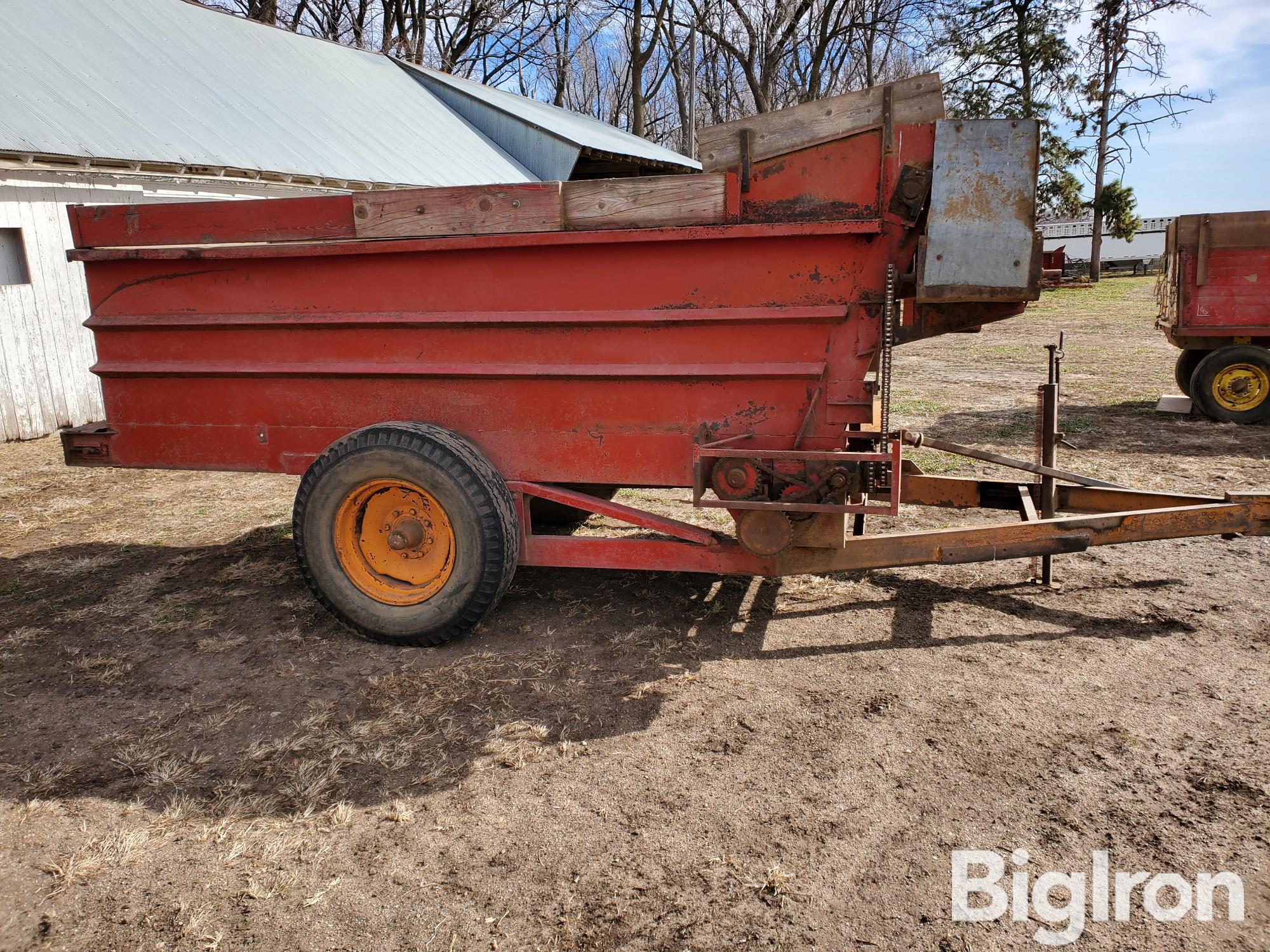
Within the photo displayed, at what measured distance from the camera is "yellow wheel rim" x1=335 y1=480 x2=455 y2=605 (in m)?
3.98

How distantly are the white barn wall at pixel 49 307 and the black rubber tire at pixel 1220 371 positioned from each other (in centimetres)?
1049

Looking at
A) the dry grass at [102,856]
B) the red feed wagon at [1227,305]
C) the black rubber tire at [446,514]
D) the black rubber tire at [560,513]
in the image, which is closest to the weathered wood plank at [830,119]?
the black rubber tire at [446,514]

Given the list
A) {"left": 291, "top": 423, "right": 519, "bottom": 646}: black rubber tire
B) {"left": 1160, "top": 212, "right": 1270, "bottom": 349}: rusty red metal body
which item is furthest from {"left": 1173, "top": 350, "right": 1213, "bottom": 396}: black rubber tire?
A: {"left": 291, "top": 423, "right": 519, "bottom": 646}: black rubber tire

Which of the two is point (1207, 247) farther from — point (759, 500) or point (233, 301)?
point (233, 301)

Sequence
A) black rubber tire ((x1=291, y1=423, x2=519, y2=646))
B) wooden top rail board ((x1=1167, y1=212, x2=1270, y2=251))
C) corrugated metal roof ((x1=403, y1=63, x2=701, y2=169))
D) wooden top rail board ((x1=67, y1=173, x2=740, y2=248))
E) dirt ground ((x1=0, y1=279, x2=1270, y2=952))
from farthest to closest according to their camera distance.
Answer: corrugated metal roof ((x1=403, y1=63, x2=701, y2=169)) < wooden top rail board ((x1=1167, y1=212, x2=1270, y2=251)) < black rubber tire ((x1=291, y1=423, x2=519, y2=646)) < wooden top rail board ((x1=67, y1=173, x2=740, y2=248)) < dirt ground ((x1=0, y1=279, x2=1270, y2=952))

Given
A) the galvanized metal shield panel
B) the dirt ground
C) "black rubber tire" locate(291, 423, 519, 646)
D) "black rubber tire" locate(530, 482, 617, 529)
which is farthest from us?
"black rubber tire" locate(530, 482, 617, 529)

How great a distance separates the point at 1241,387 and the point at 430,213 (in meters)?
8.07

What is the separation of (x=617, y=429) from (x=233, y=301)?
1927 mm

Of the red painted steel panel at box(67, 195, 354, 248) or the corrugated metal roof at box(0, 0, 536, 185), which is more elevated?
the corrugated metal roof at box(0, 0, 536, 185)

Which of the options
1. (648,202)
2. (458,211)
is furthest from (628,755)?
(458,211)

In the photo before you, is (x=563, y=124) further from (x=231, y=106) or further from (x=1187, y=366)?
(x=1187, y=366)

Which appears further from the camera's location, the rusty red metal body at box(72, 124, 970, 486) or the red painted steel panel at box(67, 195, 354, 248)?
the red painted steel panel at box(67, 195, 354, 248)

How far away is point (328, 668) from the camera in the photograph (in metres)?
3.79

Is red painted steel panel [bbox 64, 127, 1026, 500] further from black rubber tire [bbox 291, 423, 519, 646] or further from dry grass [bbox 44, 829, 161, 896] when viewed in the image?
dry grass [bbox 44, 829, 161, 896]
